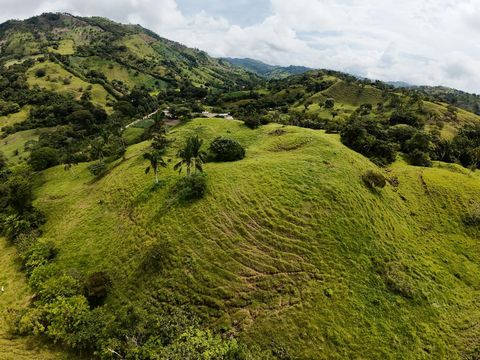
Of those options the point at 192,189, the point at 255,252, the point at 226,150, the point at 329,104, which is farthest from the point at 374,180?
the point at 329,104

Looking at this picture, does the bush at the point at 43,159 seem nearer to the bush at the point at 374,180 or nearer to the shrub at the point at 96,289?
the shrub at the point at 96,289

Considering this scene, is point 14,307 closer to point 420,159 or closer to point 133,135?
point 133,135

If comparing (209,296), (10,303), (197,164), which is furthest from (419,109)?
(10,303)

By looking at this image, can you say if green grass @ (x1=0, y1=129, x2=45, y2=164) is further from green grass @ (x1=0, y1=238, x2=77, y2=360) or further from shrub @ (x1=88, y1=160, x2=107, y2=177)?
green grass @ (x1=0, y1=238, x2=77, y2=360)

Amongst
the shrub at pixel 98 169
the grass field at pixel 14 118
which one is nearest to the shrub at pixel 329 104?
the shrub at pixel 98 169

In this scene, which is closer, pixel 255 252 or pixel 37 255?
pixel 255 252

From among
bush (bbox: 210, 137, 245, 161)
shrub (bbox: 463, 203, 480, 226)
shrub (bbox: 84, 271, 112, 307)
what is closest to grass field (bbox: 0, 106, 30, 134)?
bush (bbox: 210, 137, 245, 161)
